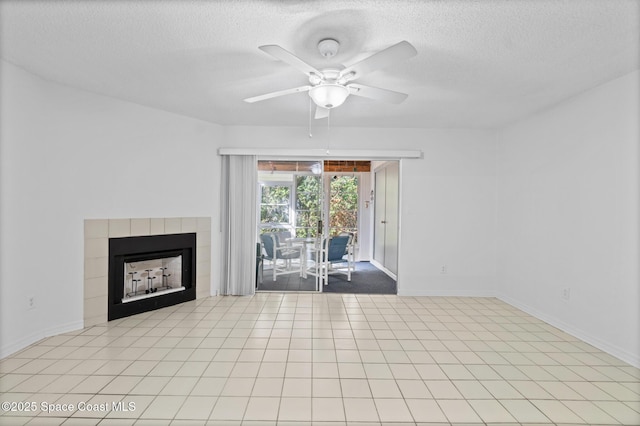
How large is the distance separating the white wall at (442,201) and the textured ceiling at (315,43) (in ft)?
3.52

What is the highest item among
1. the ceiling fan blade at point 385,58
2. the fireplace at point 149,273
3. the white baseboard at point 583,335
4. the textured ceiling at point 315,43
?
the textured ceiling at point 315,43

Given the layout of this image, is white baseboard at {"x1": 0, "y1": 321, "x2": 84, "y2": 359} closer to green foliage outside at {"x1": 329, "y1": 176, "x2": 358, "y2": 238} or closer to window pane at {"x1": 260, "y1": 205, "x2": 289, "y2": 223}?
window pane at {"x1": 260, "y1": 205, "x2": 289, "y2": 223}

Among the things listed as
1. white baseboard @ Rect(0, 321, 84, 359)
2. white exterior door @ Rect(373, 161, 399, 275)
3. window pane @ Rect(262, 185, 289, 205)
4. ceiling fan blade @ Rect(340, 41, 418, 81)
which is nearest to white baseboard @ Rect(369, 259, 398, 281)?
white exterior door @ Rect(373, 161, 399, 275)

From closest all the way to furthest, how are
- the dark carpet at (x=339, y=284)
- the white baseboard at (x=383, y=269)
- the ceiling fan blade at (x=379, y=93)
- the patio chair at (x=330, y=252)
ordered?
the ceiling fan blade at (x=379, y=93) → the dark carpet at (x=339, y=284) → the patio chair at (x=330, y=252) → the white baseboard at (x=383, y=269)

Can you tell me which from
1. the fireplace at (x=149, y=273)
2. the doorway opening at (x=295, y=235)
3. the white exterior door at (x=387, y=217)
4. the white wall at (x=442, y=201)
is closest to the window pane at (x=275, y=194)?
the doorway opening at (x=295, y=235)

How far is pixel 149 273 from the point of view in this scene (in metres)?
3.87

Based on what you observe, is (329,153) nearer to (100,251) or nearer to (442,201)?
(442,201)

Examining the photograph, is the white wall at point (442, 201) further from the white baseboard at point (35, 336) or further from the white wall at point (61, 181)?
the white baseboard at point (35, 336)

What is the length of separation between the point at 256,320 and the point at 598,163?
3.72 metres

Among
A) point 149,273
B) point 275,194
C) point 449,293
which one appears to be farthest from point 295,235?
point 449,293

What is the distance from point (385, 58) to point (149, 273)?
3.61m

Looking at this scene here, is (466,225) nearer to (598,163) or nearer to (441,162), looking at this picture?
(441,162)

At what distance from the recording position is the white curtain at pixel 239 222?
4.38 m

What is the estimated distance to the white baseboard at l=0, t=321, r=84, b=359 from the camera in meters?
2.57
